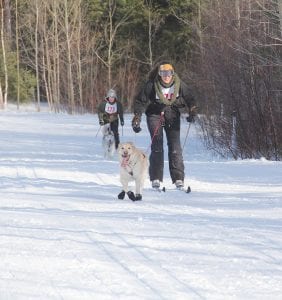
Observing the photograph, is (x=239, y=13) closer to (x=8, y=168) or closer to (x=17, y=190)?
(x=8, y=168)

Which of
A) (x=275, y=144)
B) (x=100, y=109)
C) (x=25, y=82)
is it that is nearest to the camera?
(x=275, y=144)

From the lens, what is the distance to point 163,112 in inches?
348

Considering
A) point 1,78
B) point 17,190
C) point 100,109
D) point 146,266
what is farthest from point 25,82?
point 146,266

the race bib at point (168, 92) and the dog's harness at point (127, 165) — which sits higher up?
the race bib at point (168, 92)

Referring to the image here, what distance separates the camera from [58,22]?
41.6 meters

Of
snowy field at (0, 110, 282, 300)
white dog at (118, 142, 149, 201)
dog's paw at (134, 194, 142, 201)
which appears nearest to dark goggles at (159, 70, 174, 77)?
white dog at (118, 142, 149, 201)

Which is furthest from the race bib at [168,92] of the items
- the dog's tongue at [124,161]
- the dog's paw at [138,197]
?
the dog's paw at [138,197]

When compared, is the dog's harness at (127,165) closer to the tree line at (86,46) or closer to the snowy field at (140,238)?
the snowy field at (140,238)

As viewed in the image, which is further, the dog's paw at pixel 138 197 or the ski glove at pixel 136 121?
the ski glove at pixel 136 121

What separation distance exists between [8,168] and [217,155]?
251 inches

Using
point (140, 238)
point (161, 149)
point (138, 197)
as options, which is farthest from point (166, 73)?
point (140, 238)

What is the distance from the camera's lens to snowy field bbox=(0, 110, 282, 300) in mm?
4109

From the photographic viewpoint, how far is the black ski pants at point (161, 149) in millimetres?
8898

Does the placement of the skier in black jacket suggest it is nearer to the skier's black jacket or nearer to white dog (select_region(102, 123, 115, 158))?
the skier's black jacket
